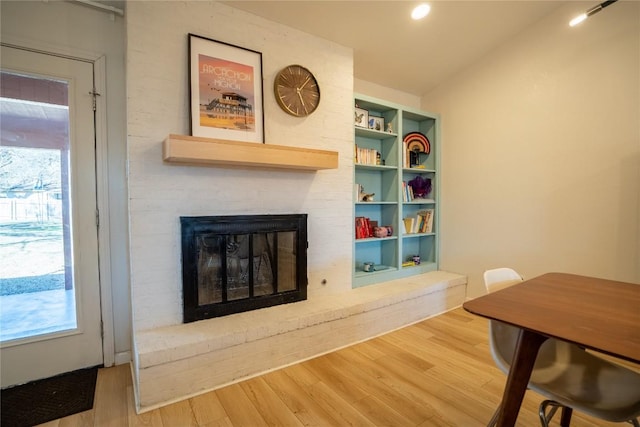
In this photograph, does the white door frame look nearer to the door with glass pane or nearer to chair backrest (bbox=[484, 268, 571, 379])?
the door with glass pane

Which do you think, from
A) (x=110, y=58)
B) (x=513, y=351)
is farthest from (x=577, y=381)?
(x=110, y=58)

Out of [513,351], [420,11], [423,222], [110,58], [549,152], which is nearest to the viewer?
[513,351]

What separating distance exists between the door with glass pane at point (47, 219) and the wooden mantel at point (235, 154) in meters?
0.72

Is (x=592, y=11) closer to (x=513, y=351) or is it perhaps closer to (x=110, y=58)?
(x=513, y=351)

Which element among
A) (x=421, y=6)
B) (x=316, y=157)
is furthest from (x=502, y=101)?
(x=316, y=157)

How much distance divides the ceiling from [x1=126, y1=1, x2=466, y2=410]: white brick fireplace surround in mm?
146

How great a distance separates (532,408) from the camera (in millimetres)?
1728

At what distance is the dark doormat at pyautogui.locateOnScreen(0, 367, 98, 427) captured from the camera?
167cm

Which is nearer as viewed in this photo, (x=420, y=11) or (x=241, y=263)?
(x=241, y=263)

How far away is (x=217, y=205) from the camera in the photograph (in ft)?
7.42

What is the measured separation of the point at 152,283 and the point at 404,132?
3.12m

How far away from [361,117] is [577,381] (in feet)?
8.58

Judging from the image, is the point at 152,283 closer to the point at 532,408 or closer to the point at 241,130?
the point at 241,130

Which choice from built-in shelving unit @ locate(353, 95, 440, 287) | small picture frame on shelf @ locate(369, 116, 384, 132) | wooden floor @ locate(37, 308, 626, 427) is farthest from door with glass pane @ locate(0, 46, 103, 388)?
small picture frame on shelf @ locate(369, 116, 384, 132)
